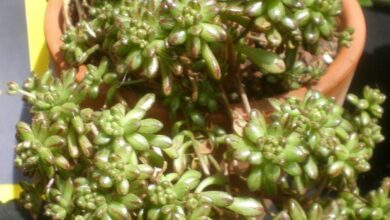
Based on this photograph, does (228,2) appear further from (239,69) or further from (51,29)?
(51,29)

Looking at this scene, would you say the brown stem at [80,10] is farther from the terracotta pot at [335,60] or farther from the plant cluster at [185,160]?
the plant cluster at [185,160]

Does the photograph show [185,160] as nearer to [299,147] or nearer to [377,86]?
[299,147]

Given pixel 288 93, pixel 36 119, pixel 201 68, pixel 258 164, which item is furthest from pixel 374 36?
pixel 36 119

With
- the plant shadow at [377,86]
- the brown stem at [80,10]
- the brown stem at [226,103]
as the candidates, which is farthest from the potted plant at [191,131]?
the plant shadow at [377,86]

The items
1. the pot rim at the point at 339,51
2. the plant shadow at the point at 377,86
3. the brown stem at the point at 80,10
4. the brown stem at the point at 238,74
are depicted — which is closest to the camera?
the brown stem at the point at 238,74

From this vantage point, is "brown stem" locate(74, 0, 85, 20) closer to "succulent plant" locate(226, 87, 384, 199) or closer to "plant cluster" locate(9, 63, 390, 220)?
"plant cluster" locate(9, 63, 390, 220)

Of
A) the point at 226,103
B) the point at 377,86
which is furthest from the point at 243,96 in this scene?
the point at 377,86
